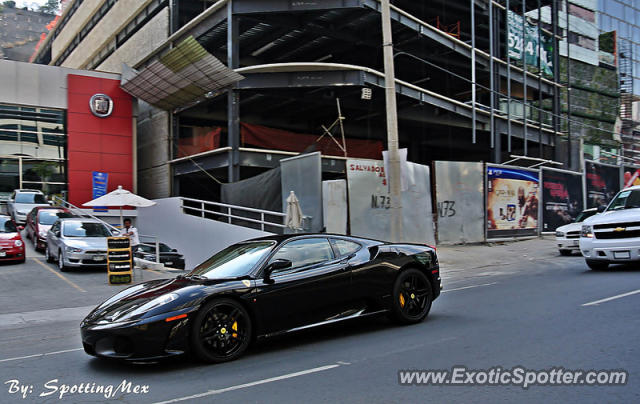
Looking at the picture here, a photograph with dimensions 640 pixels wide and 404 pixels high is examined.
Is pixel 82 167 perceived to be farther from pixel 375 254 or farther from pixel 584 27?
pixel 584 27

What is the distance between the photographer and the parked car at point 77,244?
1539 cm

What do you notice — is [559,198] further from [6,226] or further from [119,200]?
[6,226]

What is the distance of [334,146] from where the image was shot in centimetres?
2512

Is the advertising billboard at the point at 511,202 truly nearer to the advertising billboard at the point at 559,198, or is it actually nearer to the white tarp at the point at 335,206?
the advertising billboard at the point at 559,198

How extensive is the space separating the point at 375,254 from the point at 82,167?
1016 inches

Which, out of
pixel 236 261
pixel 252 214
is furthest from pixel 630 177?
pixel 236 261

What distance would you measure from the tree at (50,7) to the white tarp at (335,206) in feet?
414

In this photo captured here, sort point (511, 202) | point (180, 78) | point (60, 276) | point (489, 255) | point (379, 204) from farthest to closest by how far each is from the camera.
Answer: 1. point (180, 78)
2. point (511, 202)
3. point (489, 255)
4. point (379, 204)
5. point (60, 276)

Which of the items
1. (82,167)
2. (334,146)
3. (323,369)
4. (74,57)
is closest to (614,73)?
(334,146)

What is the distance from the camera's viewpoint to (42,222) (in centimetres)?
1980

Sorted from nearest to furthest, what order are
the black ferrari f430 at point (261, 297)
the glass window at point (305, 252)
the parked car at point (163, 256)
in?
the black ferrari f430 at point (261, 297) < the glass window at point (305, 252) < the parked car at point (163, 256)

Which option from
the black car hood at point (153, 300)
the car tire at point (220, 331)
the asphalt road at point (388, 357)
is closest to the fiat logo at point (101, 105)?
the asphalt road at point (388, 357)

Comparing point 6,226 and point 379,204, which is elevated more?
point 379,204

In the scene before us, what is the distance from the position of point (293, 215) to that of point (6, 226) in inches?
373
